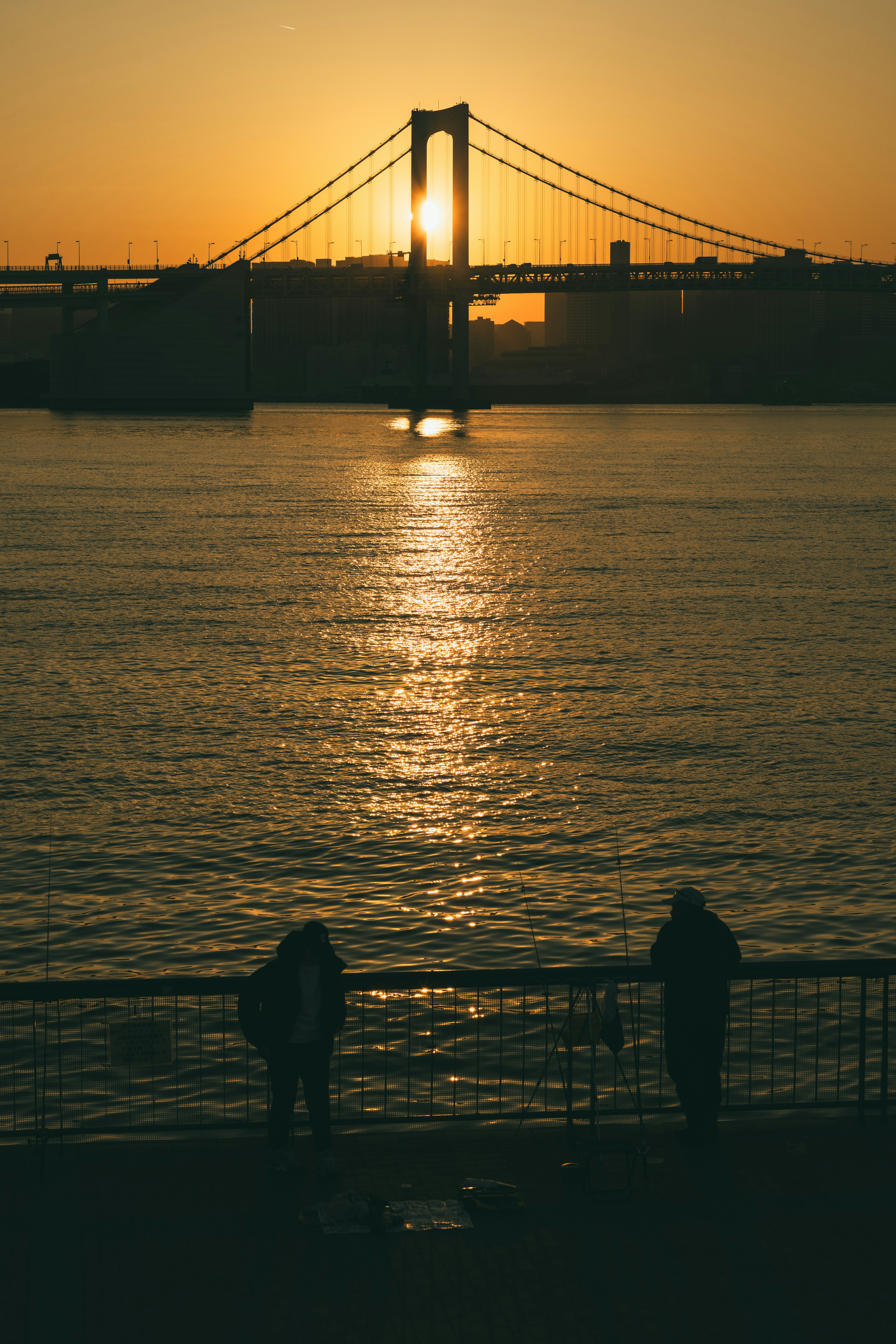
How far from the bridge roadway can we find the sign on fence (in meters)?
133

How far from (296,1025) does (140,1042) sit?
0.70 m

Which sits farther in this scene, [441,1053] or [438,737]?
[438,737]

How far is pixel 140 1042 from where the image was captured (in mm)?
6832

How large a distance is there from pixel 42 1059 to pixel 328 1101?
4019 mm

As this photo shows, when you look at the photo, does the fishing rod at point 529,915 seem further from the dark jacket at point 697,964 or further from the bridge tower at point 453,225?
the bridge tower at point 453,225

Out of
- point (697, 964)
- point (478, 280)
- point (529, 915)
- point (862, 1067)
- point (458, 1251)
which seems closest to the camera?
point (458, 1251)

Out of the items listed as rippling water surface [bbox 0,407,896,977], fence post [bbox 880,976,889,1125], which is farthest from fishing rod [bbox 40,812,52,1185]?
fence post [bbox 880,976,889,1125]

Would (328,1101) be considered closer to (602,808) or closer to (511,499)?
(602,808)

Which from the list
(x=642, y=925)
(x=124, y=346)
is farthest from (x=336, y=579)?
(x=124, y=346)

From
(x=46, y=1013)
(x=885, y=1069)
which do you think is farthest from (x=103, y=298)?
(x=885, y=1069)

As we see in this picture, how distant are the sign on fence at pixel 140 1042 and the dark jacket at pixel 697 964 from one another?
2264 millimetres

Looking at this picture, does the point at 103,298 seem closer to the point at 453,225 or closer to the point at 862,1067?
the point at 453,225

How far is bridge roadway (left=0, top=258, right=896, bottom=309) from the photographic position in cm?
13750

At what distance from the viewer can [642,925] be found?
1320 centimetres
